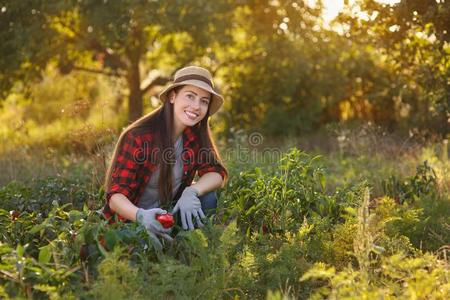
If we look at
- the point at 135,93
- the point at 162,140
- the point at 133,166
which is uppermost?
the point at 135,93

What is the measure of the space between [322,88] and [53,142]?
4204 mm

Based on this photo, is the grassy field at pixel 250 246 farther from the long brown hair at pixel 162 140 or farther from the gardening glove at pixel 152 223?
the long brown hair at pixel 162 140

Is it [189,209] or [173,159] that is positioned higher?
[173,159]

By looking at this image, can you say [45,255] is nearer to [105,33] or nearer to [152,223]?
[152,223]

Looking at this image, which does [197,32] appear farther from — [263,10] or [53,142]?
[53,142]

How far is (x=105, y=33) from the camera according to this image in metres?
8.35

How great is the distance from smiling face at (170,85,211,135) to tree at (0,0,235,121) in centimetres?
398

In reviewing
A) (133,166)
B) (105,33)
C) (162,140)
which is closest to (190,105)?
(162,140)

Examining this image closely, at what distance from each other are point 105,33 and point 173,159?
4640mm

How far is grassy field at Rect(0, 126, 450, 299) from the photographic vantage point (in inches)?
114

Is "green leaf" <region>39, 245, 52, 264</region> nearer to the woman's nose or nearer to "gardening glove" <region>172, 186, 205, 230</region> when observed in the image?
"gardening glove" <region>172, 186, 205, 230</region>

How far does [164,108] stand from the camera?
13.8 ft

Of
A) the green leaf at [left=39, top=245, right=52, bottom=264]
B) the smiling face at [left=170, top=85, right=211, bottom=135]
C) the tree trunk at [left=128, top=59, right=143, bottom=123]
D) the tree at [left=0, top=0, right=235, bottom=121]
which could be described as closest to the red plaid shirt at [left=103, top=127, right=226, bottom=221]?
the smiling face at [left=170, top=85, right=211, bottom=135]

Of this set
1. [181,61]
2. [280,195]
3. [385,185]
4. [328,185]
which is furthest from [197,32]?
[280,195]
